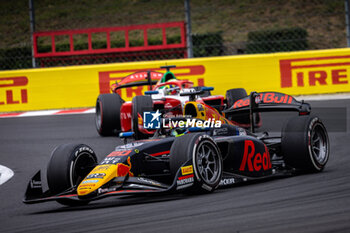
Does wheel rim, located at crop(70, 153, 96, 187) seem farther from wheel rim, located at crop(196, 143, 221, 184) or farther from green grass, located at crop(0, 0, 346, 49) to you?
green grass, located at crop(0, 0, 346, 49)

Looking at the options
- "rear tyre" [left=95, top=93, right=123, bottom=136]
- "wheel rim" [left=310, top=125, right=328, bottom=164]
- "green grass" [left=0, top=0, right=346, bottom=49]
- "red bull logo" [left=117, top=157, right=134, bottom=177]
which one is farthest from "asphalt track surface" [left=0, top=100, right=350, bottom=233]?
"green grass" [left=0, top=0, right=346, bottom=49]

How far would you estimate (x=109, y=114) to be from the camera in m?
12.1

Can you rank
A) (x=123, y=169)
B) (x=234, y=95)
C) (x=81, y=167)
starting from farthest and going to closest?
(x=234, y=95)
(x=81, y=167)
(x=123, y=169)

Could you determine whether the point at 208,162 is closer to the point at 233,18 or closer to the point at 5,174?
the point at 5,174

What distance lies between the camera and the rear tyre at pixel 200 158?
623 cm

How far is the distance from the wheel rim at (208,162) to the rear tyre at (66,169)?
122 centimetres

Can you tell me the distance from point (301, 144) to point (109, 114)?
18.0 feet

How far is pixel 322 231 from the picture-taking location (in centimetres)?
429

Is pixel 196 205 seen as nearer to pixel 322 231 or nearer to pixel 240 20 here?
pixel 322 231

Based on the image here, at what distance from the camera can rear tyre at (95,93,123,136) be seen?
12086 mm

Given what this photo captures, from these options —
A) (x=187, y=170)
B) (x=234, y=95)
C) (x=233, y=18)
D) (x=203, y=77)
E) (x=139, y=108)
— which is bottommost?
(x=187, y=170)

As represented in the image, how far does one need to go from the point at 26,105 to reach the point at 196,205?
37.2 feet

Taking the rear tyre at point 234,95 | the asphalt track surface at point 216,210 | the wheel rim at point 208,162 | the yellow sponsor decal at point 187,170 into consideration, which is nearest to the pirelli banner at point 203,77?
the rear tyre at point 234,95

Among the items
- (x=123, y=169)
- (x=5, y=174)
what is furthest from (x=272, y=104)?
(x=5, y=174)
